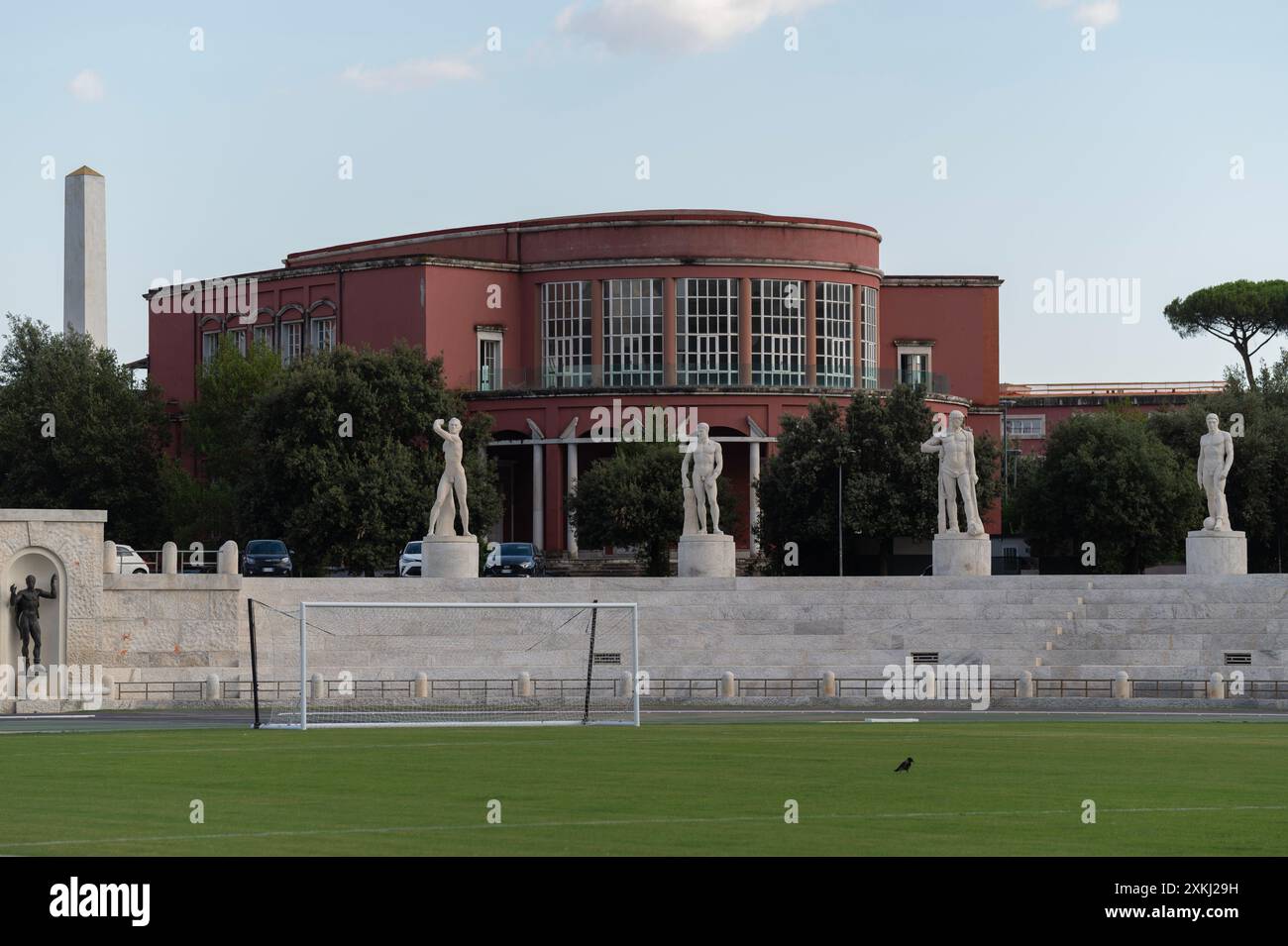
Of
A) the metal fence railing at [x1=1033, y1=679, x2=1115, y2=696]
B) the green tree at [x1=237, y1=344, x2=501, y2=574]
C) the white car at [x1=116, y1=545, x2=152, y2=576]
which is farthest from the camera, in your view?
the green tree at [x1=237, y1=344, x2=501, y2=574]

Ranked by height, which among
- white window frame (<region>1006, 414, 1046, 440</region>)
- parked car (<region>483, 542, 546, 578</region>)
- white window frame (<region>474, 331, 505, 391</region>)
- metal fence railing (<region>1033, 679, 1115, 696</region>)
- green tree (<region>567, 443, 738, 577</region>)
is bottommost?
metal fence railing (<region>1033, 679, 1115, 696</region>)

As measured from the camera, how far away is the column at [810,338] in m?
78.8

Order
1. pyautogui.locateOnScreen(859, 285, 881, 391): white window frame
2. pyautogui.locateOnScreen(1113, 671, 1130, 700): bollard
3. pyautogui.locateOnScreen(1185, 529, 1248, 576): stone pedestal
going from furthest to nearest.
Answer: pyautogui.locateOnScreen(859, 285, 881, 391): white window frame < pyautogui.locateOnScreen(1185, 529, 1248, 576): stone pedestal < pyautogui.locateOnScreen(1113, 671, 1130, 700): bollard

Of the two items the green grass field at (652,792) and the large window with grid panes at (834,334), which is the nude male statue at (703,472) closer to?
the green grass field at (652,792)

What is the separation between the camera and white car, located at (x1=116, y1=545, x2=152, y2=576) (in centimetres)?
4759

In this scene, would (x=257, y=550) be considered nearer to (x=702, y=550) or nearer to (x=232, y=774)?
(x=702, y=550)

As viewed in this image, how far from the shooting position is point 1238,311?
366 ft

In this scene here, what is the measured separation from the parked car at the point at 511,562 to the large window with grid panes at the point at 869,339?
22.7 m

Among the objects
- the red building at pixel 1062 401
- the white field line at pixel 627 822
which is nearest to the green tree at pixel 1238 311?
the red building at pixel 1062 401

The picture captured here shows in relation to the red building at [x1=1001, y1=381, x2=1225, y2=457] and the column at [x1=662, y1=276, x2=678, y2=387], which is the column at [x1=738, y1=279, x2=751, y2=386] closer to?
the column at [x1=662, y1=276, x2=678, y2=387]

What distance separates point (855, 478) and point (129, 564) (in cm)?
2533

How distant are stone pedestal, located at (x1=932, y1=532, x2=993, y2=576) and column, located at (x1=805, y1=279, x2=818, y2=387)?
30.4 meters

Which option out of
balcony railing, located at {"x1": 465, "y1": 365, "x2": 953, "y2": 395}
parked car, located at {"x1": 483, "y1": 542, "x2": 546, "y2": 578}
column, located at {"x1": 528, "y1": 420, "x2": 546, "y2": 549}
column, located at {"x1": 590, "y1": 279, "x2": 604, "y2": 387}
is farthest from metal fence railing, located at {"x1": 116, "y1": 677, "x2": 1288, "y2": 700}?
column, located at {"x1": 590, "y1": 279, "x2": 604, "y2": 387}

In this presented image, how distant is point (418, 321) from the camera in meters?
78.5
